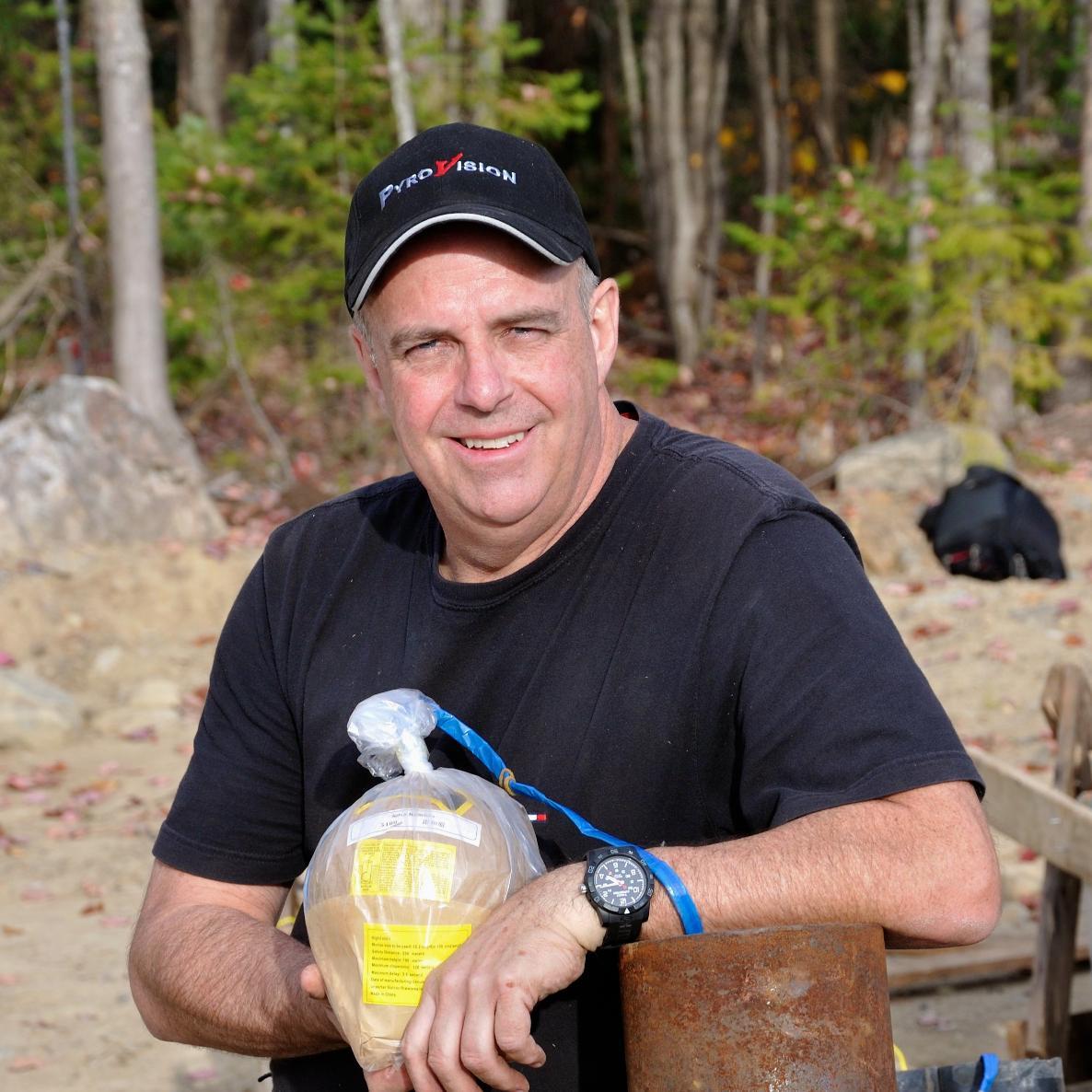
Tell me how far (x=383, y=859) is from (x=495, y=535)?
71 centimetres

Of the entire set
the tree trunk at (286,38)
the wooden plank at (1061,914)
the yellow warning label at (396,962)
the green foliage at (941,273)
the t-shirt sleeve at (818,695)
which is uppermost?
the tree trunk at (286,38)

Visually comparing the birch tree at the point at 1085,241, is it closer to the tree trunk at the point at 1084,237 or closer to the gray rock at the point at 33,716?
the tree trunk at the point at 1084,237

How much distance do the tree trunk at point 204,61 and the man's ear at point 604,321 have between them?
16.6m

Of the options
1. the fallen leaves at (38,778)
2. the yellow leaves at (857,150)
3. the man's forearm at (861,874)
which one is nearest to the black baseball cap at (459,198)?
the man's forearm at (861,874)

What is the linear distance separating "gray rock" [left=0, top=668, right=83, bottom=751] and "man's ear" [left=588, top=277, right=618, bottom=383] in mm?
6414

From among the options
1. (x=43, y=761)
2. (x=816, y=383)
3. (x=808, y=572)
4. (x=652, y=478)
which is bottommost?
(x=43, y=761)

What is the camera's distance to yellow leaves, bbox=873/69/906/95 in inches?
851

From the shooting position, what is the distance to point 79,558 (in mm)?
10289

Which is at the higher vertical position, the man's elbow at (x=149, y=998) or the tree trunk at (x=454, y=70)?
the tree trunk at (x=454, y=70)

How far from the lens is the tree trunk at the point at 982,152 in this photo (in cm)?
1361

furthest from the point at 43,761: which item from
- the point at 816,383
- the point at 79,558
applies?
the point at 816,383

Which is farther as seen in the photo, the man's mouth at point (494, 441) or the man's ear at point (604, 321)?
the man's ear at point (604, 321)

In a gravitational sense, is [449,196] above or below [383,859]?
above

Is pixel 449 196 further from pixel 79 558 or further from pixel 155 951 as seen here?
pixel 79 558
